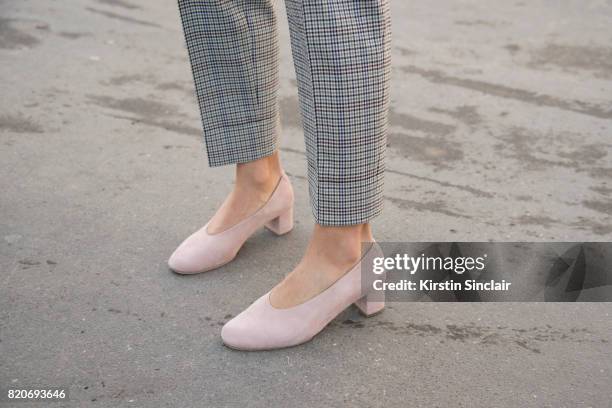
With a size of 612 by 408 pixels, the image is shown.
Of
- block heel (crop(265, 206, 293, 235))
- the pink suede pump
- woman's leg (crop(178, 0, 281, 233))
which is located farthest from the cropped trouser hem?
the pink suede pump

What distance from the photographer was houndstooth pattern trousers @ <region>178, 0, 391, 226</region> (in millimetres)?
1287

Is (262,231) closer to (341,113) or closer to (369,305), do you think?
(369,305)

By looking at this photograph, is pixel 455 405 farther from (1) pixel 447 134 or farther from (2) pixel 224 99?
(1) pixel 447 134

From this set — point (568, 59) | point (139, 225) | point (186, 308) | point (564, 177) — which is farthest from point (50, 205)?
point (568, 59)

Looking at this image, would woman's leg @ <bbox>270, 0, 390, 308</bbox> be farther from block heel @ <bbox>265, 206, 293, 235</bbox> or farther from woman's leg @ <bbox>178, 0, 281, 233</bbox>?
block heel @ <bbox>265, 206, 293, 235</bbox>

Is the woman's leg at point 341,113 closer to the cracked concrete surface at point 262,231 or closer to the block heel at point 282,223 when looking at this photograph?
the cracked concrete surface at point 262,231

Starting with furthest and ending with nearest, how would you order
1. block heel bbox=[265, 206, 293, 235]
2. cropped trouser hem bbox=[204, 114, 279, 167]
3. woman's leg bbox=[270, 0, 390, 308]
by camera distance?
block heel bbox=[265, 206, 293, 235]
cropped trouser hem bbox=[204, 114, 279, 167]
woman's leg bbox=[270, 0, 390, 308]

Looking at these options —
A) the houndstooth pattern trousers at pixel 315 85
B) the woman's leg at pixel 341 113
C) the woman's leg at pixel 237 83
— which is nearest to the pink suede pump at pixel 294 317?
the woman's leg at pixel 341 113

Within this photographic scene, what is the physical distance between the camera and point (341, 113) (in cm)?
132

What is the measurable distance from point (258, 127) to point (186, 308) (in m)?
0.42

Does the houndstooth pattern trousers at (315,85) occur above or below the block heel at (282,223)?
above

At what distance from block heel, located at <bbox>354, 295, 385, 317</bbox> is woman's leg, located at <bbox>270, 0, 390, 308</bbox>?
0.11 m

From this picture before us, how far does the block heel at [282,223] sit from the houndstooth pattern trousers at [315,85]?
24 cm

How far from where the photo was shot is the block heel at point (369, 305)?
154 centimetres
